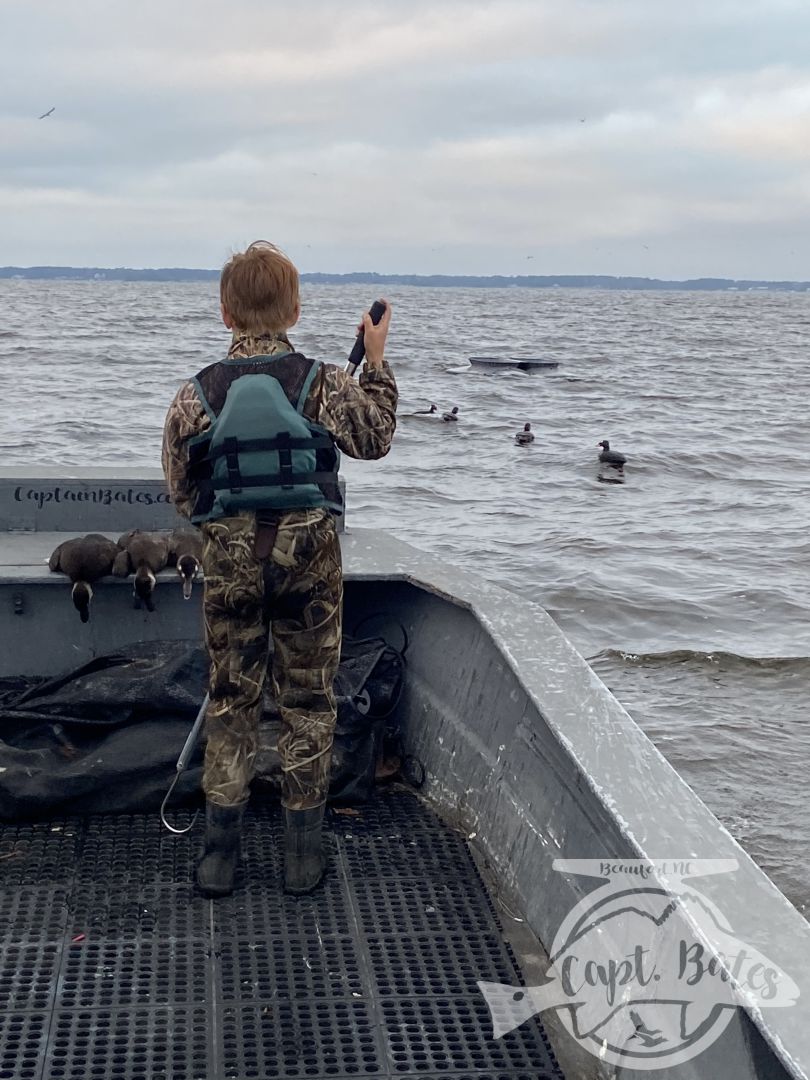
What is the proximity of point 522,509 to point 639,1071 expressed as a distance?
52.3 ft

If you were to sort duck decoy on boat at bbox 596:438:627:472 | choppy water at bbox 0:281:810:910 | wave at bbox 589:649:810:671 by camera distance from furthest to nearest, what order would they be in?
1. duck decoy on boat at bbox 596:438:627:472
2. wave at bbox 589:649:810:671
3. choppy water at bbox 0:281:810:910

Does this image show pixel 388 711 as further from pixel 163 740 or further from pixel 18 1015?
pixel 18 1015

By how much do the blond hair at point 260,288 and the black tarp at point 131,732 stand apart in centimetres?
166

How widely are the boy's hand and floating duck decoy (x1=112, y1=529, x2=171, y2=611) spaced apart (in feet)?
5.40

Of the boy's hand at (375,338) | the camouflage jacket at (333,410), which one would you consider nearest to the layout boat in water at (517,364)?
the boy's hand at (375,338)

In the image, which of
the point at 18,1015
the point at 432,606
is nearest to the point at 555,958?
the point at 18,1015

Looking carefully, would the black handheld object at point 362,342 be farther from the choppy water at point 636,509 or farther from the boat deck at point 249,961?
the boat deck at point 249,961

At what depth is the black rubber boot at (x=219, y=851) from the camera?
151 inches

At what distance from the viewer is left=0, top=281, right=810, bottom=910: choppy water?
31.4ft

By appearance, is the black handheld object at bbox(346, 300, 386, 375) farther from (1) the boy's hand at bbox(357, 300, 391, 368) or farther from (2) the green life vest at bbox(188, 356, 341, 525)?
(2) the green life vest at bbox(188, 356, 341, 525)

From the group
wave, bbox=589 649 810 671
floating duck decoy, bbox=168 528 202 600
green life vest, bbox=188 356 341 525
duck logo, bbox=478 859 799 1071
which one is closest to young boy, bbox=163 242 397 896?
green life vest, bbox=188 356 341 525

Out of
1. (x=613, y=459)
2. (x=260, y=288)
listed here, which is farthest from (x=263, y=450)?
(x=613, y=459)

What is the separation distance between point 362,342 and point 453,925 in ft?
6.16

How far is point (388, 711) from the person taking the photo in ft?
15.7
